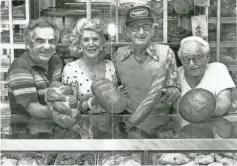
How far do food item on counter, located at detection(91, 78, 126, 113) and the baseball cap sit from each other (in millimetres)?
429

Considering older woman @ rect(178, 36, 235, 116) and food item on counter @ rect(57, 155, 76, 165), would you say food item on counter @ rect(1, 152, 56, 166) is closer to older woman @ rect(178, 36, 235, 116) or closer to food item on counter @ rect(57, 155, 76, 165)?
food item on counter @ rect(57, 155, 76, 165)

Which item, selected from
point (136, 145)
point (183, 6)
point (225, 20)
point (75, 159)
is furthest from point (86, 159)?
point (225, 20)

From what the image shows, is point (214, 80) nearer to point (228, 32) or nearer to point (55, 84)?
point (228, 32)

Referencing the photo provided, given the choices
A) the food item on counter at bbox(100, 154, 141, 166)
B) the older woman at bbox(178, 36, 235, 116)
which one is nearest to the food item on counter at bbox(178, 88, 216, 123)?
the older woman at bbox(178, 36, 235, 116)

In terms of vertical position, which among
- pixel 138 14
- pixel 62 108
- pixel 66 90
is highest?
pixel 138 14

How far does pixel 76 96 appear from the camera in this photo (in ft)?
10.2

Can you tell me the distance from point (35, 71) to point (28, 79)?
0.24 ft

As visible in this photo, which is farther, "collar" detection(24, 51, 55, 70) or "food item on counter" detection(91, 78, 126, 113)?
"collar" detection(24, 51, 55, 70)

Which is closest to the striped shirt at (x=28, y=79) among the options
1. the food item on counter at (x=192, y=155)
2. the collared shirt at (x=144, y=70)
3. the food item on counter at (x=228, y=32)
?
Answer: the collared shirt at (x=144, y=70)

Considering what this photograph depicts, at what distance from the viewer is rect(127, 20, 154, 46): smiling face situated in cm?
305

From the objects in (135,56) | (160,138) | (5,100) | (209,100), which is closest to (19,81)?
(5,100)

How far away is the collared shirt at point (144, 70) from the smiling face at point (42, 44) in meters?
0.44

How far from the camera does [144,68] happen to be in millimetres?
3111

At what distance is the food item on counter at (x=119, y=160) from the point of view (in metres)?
2.99
